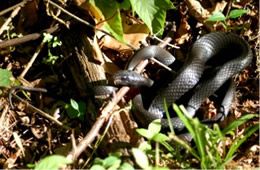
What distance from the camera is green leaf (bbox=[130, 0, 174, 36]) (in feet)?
12.7

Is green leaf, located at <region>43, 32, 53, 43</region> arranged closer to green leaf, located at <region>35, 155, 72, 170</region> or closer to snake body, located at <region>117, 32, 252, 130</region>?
snake body, located at <region>117, 32, 252, 130</region>

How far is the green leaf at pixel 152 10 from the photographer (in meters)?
3.86

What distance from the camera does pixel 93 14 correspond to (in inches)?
172

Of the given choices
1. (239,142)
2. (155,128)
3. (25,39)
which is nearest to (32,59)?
(25,39)

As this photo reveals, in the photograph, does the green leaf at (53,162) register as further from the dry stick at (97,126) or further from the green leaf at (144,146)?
the green leaf at (144,146)

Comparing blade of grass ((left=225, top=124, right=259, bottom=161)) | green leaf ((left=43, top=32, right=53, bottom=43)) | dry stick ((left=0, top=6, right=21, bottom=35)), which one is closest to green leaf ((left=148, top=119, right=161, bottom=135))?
blade of grass ((left=225, top=124, right=259, bottom=161))

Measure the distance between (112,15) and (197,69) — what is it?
119cm

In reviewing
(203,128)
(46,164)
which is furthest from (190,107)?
(46,164)

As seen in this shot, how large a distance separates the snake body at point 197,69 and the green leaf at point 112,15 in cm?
68

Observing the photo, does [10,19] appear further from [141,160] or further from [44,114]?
[141,160]

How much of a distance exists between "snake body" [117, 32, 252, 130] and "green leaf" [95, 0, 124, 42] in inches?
26.6

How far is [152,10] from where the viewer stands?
3957 mm

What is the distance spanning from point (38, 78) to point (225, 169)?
244cm

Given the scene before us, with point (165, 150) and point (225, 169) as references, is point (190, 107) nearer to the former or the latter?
point (165, 150)
